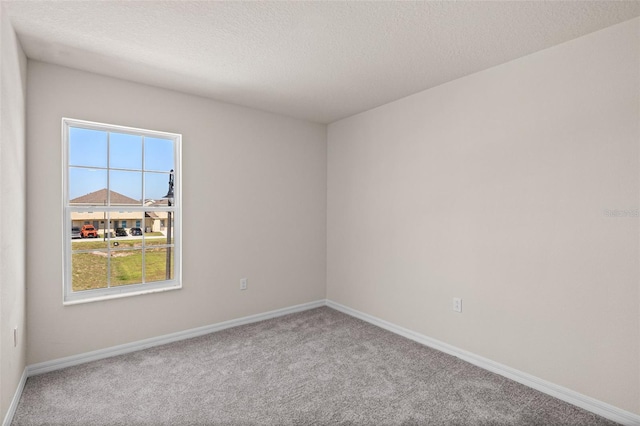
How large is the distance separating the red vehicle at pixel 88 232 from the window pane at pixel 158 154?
0.73 meters

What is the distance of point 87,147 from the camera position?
2920mm

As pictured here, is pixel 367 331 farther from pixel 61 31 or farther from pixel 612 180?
pixel 61 31

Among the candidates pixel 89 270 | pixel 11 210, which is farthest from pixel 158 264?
pixel 11 210

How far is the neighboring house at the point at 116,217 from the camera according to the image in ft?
9.52

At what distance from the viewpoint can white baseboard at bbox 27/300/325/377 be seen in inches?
104

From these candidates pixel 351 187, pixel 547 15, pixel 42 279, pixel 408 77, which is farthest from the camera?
pixel 351 187

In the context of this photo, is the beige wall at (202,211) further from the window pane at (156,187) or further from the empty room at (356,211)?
the window pane at (156,187)

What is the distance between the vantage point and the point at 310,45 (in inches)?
94.3

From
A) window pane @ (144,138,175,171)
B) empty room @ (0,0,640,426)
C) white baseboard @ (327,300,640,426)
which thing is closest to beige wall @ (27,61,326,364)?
empty room @ (0,0,640,426)

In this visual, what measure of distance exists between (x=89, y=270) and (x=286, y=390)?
2.05 metres

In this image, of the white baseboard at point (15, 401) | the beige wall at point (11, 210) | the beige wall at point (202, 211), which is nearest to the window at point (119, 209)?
the beige wall at point (202, 211)

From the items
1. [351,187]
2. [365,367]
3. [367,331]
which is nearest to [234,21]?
[351,187]

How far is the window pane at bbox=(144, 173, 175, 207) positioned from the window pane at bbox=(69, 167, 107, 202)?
35cm

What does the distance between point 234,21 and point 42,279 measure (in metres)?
2.47
